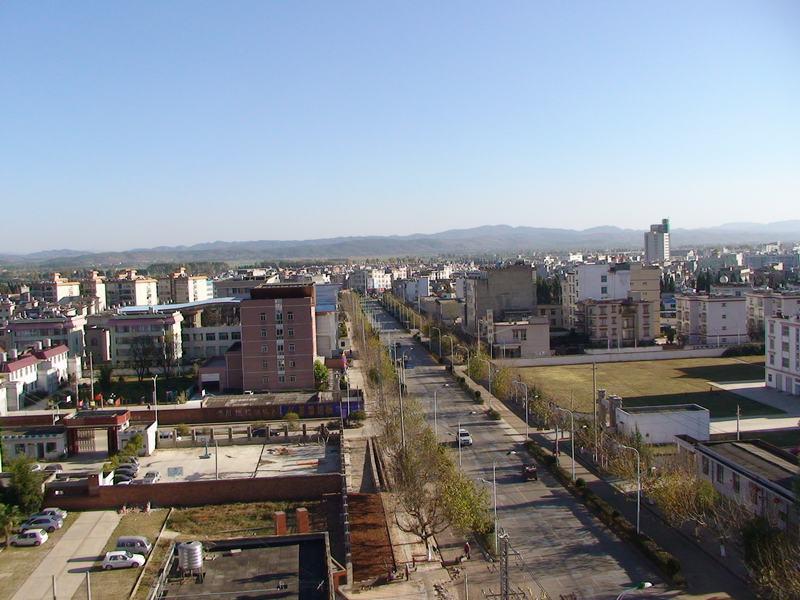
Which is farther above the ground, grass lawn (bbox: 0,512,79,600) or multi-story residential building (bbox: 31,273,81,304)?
multi-story residential building (bbox: 31,273,81,304)

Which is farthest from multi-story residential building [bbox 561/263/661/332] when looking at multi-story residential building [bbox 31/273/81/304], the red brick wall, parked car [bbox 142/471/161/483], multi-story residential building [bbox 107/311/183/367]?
multi-story residential building [bbox 31/273/81/304]

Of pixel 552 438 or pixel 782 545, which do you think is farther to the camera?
pixel 552 438

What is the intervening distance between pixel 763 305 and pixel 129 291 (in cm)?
3969

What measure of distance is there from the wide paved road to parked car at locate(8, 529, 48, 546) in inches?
290

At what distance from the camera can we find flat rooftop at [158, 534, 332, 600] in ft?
24.2

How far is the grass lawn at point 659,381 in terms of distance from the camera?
71.5 feet

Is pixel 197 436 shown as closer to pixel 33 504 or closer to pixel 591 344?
pixel 33 504

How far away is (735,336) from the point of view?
107 ft

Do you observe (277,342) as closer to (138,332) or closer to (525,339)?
(138,332)

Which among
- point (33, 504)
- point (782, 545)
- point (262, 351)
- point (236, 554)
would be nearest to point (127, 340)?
point (262, 351)

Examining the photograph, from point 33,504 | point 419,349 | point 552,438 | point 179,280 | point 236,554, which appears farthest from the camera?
point 179,280

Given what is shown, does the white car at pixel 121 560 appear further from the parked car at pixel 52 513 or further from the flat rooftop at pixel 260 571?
the flat rooftop at pixel 260 571

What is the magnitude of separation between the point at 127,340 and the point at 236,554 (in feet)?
76.8

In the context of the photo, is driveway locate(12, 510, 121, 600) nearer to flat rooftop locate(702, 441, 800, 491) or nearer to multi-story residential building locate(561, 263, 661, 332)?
flat rooftop locate(702, 441, 800, 491)
